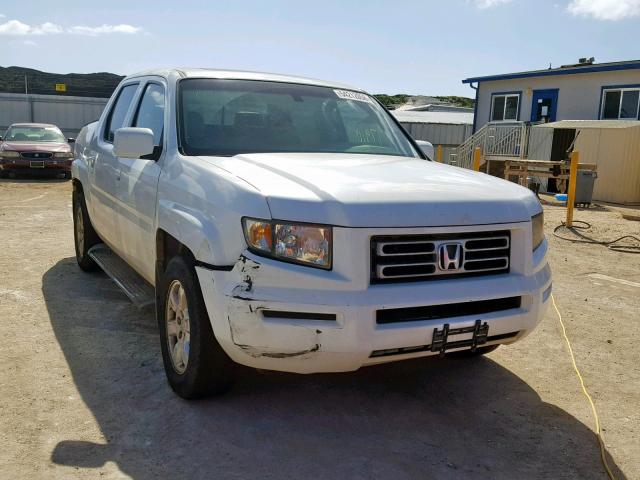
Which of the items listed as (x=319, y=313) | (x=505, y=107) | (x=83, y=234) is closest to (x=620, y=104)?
(x=505, y=107)

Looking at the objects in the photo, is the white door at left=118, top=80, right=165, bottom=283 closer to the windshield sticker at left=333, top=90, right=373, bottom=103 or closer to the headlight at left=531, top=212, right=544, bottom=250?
the windshield sticker at left=333, top=90, right=373, bottom=103

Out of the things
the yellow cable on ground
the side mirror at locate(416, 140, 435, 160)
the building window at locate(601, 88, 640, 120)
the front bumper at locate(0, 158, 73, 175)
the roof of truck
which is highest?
the building window at locate(601, 88, 640, 120)

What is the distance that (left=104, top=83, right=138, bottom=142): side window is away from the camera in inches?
210

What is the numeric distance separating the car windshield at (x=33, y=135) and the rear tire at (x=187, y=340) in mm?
15841

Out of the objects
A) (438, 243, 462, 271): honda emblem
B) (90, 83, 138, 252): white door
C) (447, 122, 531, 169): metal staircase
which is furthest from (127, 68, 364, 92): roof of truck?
(447, 122, 531, 169): metal staircase

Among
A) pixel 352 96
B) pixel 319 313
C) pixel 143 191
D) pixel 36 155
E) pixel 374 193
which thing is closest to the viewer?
pixel 319 313

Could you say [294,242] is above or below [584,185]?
above

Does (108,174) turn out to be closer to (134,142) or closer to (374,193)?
(134,142)

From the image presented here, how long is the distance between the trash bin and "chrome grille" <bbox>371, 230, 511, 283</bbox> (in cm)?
1218

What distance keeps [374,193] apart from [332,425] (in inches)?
48.6

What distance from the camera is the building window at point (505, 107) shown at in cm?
2386

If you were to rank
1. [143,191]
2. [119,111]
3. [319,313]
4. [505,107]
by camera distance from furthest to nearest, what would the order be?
1. [505,107]
2. [119,111]
3. [143,191]
4. [319,313]

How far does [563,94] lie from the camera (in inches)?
853

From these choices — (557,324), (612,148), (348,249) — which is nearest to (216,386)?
(348,249)
